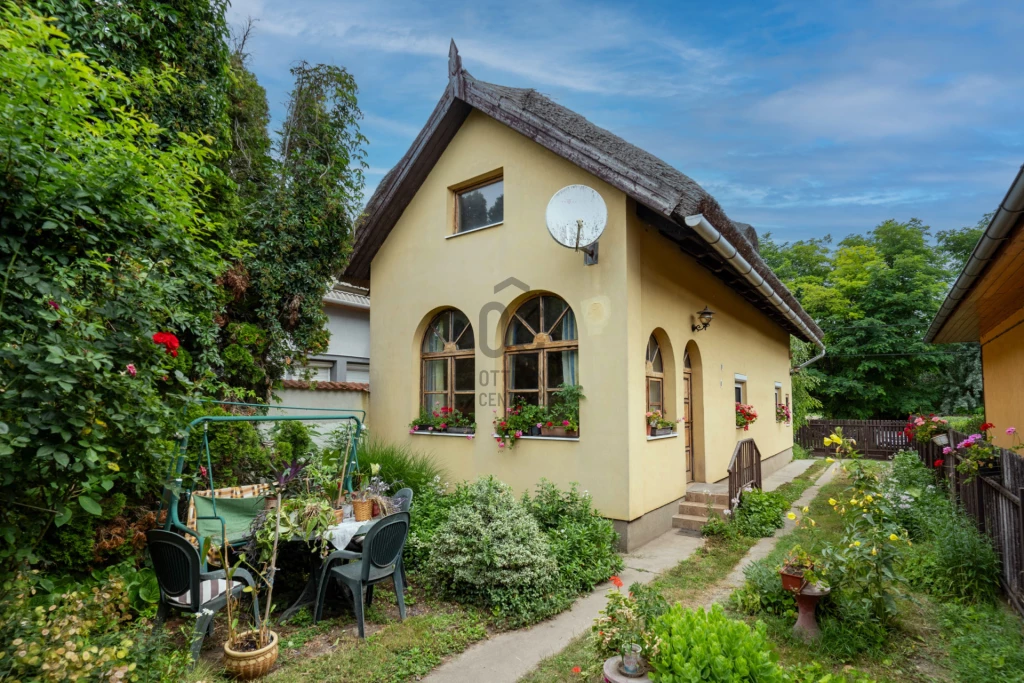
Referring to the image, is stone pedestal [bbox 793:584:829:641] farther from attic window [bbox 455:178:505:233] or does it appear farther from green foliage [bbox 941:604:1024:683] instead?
attic window [bbox 455:178:505:233]

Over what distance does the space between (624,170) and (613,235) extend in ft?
2.72

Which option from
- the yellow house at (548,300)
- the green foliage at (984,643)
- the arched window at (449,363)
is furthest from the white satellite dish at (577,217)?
the green foliage at (984,643)

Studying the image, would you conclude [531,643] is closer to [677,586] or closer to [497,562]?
[497,562]

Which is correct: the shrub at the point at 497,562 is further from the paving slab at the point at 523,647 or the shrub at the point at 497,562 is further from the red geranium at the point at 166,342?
the red geranium at the point at 166,342

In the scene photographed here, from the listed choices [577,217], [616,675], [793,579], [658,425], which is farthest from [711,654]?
[577,217]

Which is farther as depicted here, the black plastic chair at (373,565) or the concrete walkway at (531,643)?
the black plastic chair at (373,565)

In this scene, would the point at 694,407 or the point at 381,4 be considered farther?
the point at 694,407

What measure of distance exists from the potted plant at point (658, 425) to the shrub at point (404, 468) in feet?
10.1

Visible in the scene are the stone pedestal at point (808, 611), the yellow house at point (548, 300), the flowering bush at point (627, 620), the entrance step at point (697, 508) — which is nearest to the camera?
the flowering bush at point (627, 620)

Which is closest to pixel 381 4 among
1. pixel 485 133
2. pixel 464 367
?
pixel 485 133

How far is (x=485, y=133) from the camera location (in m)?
8.30

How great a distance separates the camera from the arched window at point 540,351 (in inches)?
290

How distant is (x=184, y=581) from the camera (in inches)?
154

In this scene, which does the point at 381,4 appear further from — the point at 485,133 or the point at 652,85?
the point at 652,85
